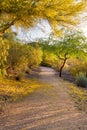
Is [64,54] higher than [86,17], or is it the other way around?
[86,17]

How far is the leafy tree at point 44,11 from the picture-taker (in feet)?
38.1

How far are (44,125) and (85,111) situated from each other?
144 inches

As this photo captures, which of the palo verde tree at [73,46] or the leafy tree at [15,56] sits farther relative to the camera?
the palo verde tree at [73,46]

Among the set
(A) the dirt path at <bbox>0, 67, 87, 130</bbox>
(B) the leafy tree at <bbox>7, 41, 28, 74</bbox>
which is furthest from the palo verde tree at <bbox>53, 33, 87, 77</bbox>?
(A) the dirt path at <bbox>0, 67, 87, 130</bbox>

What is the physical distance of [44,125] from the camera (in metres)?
9.36

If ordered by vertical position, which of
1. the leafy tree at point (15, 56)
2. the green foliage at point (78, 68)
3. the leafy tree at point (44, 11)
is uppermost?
the leafy tree at point (44, 11)

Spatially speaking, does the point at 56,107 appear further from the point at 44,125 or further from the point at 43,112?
the point at 44,125

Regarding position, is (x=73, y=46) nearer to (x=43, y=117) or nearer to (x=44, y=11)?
(x=44, y=11)

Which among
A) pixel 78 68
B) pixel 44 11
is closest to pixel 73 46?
pixel 78 68

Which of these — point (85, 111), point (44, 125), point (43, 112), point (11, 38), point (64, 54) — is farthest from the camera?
point (64, 54)

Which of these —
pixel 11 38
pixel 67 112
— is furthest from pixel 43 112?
pixel 11 38

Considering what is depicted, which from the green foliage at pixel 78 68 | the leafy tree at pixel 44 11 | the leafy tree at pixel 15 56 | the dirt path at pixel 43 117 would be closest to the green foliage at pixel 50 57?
the green foliage at pixel 78 68

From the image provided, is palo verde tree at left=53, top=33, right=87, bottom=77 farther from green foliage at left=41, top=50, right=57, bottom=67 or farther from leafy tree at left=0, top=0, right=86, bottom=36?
leafy tree at left=0, top=0, right=86, bottom=36

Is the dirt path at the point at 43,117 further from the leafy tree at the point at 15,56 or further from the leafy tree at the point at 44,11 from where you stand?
the leafy tree at the point at 15,56
